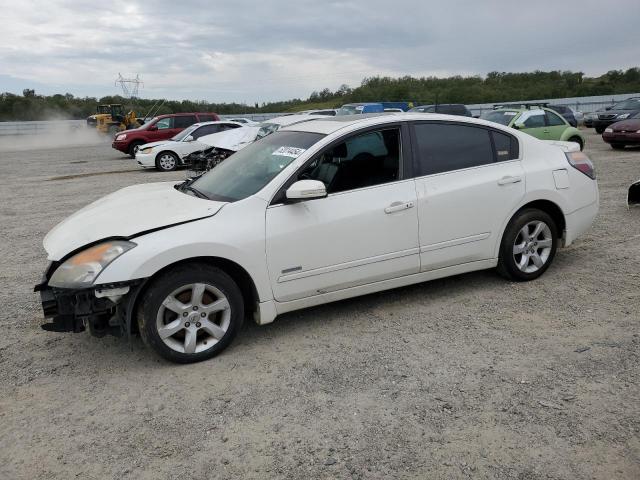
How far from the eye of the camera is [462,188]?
4.49 metres

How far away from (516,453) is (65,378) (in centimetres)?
290

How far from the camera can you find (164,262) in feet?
11.4

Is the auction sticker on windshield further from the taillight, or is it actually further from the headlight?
the taillight

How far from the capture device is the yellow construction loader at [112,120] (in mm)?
33562

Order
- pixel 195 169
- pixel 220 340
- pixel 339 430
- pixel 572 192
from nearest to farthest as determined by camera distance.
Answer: pixel 339 430 → pixel 220 340 → pixel 572 192 → pixel 195 169

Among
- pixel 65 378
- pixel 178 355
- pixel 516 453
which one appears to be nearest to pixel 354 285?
pixel 178 355

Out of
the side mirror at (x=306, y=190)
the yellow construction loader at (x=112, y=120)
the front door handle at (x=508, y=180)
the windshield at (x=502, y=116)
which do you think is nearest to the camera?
the side mirror at (x=306, y=190)

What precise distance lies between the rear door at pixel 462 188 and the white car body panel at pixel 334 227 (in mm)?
11

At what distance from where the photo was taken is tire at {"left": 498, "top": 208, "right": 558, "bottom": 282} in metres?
4.78

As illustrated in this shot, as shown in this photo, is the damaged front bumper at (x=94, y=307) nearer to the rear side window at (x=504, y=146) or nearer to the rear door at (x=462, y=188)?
the rear door at (x=462, y=188)

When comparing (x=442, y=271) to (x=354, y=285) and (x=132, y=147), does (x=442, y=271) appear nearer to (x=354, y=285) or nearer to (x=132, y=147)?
(x=354, y=285)

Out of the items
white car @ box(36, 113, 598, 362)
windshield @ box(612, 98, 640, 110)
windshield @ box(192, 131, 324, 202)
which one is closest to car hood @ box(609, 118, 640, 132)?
windshield @ box(612, 98, 640, 110)

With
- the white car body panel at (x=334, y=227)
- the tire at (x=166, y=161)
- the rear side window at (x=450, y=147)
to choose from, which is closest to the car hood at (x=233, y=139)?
the tire at (x=166, y=161)

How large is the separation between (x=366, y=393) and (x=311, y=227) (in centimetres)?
128
